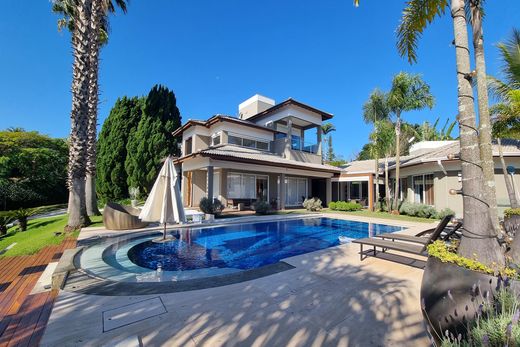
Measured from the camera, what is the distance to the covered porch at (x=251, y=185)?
20672 mm

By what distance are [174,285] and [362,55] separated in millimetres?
23744

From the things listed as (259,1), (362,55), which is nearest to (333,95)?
(362,55)

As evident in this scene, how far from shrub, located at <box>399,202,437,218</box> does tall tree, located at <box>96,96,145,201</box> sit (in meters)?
30.2

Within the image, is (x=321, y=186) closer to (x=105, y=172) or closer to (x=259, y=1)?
(x=259, y=1)

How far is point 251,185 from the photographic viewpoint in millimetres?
22609

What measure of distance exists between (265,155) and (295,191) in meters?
5.57

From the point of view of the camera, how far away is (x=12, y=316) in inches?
148

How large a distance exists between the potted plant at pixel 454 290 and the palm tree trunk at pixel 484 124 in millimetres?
1148

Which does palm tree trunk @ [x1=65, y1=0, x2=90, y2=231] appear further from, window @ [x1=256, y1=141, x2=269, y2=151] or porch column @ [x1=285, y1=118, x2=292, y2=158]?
porch column @ [x1=285, y1=118, x2=292, y2=158]

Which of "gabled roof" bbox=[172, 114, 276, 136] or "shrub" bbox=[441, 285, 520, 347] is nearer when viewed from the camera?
"shrub" bbox=[441, 285, 520, 347]

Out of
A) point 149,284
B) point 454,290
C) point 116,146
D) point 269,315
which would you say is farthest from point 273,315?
point 116,146

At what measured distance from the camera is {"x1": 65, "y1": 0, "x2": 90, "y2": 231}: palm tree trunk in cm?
1160

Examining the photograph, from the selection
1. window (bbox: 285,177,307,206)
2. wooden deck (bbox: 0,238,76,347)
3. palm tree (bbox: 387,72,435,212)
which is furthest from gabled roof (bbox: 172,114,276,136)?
wooden deck (bbox: 0,238,76,347)

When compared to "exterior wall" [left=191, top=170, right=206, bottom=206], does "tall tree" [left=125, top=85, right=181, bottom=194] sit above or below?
above
